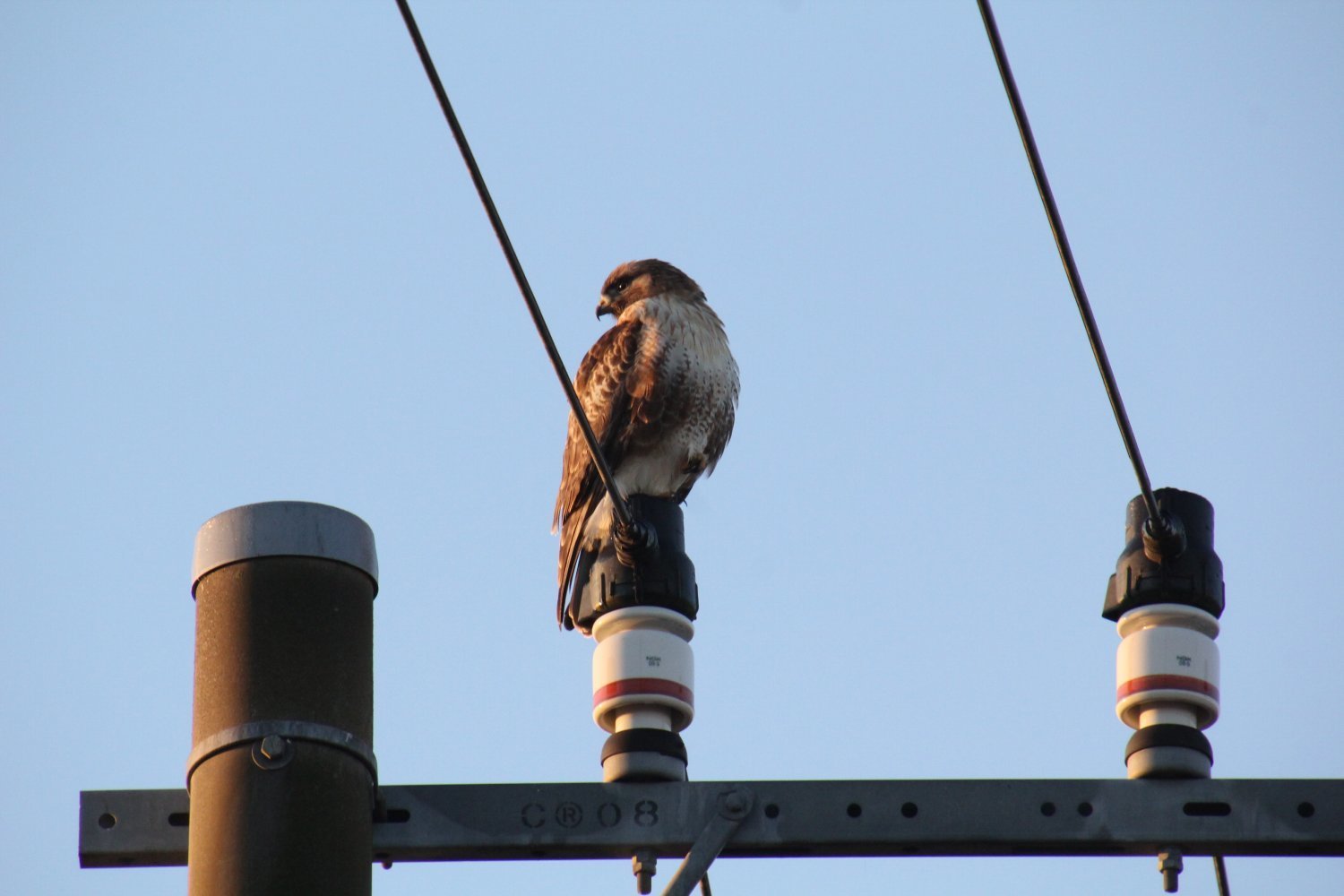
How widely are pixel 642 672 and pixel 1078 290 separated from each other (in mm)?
1242

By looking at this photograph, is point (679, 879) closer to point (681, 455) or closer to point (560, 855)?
point (560, 855)

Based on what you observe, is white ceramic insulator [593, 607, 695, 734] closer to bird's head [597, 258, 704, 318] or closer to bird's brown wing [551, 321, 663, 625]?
bird's brown wing [551, 321, 663, 625]

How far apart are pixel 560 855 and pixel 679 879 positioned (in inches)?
12.4

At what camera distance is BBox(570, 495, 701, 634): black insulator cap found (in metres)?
4.61

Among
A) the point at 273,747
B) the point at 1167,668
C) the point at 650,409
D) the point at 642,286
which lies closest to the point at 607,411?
the point at 650,409

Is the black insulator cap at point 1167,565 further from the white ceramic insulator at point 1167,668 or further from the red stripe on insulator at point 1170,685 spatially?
the red stripe on insulator at point 1170,685

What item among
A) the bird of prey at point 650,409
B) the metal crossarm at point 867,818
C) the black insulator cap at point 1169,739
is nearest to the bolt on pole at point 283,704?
the metal crossarm at point 867,818

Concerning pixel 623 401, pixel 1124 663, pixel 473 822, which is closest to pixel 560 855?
pixel 473 822

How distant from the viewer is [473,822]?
169 inches

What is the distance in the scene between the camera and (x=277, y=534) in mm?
4148

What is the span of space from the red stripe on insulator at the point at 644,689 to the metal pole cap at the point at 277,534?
2.09 feet


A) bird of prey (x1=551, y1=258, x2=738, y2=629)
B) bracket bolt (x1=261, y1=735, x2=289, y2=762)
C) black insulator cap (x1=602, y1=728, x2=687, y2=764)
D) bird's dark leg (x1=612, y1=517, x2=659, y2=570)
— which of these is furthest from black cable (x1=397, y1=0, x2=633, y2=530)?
bird of prey (x1=551, y1=258, x2=738, y2=629)

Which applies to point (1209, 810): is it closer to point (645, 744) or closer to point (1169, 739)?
point (1169, 739)

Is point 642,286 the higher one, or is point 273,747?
point 642,286
